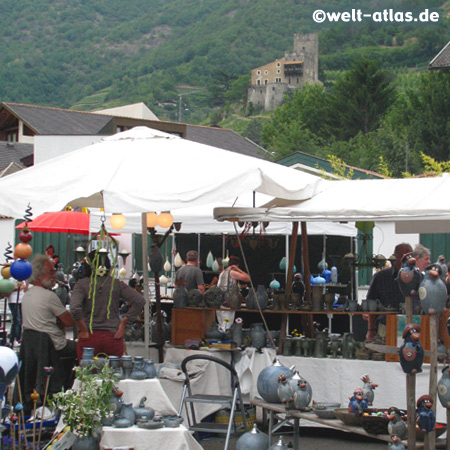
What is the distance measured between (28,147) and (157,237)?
110 ft

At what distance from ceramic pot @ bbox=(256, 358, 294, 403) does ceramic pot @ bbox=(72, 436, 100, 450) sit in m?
1.30

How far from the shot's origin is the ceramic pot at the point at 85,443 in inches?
176

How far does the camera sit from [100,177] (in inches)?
196

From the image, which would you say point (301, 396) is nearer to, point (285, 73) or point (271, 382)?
point (271, 382)

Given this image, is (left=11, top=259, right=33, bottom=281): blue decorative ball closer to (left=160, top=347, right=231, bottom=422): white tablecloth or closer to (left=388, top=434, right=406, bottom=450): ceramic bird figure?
(left=160, top=347, right=231, bottom=422): white tablecloth

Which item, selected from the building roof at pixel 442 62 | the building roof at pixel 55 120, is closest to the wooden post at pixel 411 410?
the building roof at pixel 442 62

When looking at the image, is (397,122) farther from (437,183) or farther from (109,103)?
(109,103)

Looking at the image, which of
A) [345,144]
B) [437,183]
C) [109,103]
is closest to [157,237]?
[437,183]

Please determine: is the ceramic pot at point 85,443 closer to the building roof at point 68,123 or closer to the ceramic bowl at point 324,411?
the ceramic bowl at point 324,411

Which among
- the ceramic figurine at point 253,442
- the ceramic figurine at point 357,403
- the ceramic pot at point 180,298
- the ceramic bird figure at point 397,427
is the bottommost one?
the ceramic figurine at point 253,442

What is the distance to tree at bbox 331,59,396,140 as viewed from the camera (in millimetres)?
59219

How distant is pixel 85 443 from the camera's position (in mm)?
4480

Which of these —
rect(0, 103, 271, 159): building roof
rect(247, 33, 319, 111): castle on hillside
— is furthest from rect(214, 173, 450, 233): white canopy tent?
rect(247, 33, 319, 111): castle on hillside

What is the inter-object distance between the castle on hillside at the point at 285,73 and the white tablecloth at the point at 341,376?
4351 inches
